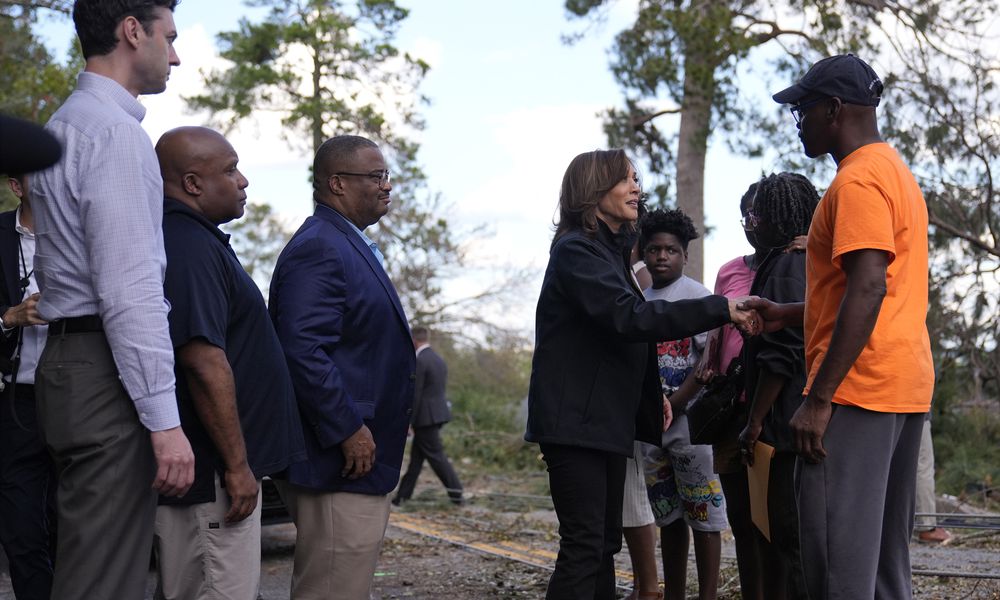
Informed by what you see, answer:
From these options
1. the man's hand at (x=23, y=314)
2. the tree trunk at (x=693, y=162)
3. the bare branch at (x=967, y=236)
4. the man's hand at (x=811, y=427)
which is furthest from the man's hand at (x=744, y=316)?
the tree trunk at (x=693, y=162)

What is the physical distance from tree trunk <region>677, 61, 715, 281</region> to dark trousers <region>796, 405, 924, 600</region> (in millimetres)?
11317

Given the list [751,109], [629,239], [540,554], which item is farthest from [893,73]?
[629,239]

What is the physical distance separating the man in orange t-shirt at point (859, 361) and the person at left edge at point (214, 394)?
1.67 metres

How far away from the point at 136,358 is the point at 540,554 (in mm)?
5911

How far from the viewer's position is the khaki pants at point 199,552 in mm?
3252

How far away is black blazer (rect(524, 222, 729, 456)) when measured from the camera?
415 cm

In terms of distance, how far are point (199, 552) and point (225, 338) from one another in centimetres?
65

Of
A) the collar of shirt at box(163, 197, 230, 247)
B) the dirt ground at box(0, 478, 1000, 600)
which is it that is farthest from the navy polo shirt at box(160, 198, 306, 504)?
the dirt ground at box(0, 478, 1000, 600)

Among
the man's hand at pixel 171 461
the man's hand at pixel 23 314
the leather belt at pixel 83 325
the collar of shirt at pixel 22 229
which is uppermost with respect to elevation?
the collar of shirt at pixel 22 229

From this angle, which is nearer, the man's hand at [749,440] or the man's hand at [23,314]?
the man's hand at [23,314]

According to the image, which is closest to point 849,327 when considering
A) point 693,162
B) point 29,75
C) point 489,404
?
point 693,162

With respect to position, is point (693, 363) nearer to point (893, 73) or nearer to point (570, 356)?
point (570, 356)

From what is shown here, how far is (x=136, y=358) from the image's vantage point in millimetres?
2871

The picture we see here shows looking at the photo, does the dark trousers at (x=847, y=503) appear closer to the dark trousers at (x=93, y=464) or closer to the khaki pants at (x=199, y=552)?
the khaki pants at (x=199, y=552)
